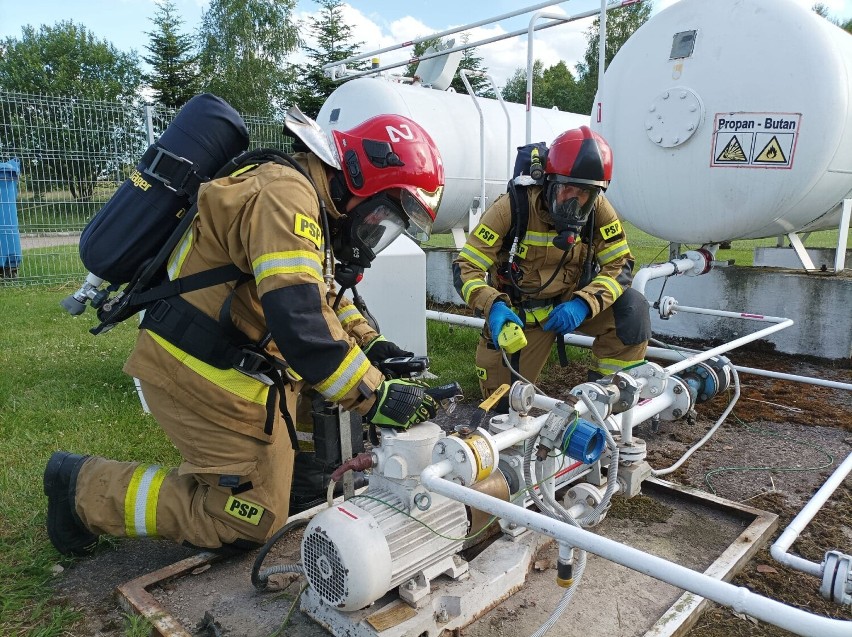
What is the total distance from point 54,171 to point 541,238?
879cm

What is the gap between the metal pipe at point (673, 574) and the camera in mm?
1185

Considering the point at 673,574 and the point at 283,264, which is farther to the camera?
the point at 283,264

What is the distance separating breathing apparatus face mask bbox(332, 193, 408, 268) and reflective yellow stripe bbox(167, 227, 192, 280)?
1.85 ft

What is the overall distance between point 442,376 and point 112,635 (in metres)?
3.18

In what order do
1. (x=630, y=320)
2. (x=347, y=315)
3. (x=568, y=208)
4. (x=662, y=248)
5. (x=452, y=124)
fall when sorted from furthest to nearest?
(x=662, y=248), (x=452, y=124), (x=630, y=320), (x=568, y=208), (x=347, y=315)

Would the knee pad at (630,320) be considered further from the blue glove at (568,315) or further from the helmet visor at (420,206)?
the helmet visor at (420,206)

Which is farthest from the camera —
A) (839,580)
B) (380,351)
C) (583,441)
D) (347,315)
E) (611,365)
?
(611,365)

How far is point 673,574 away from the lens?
4.40 ft

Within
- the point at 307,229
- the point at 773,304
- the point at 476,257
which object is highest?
the point at 307,229

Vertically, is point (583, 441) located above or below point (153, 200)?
below

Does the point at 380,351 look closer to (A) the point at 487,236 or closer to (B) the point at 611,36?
(A) the point at 487,236

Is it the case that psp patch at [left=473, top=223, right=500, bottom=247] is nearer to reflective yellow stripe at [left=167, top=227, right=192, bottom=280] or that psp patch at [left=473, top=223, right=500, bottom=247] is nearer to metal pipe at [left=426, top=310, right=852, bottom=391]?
metal pipe at [left=426, top=310, right=852, bottom=391]

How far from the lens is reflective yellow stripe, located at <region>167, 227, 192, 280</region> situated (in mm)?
2418

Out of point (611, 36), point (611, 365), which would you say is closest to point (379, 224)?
point (611, 365)
